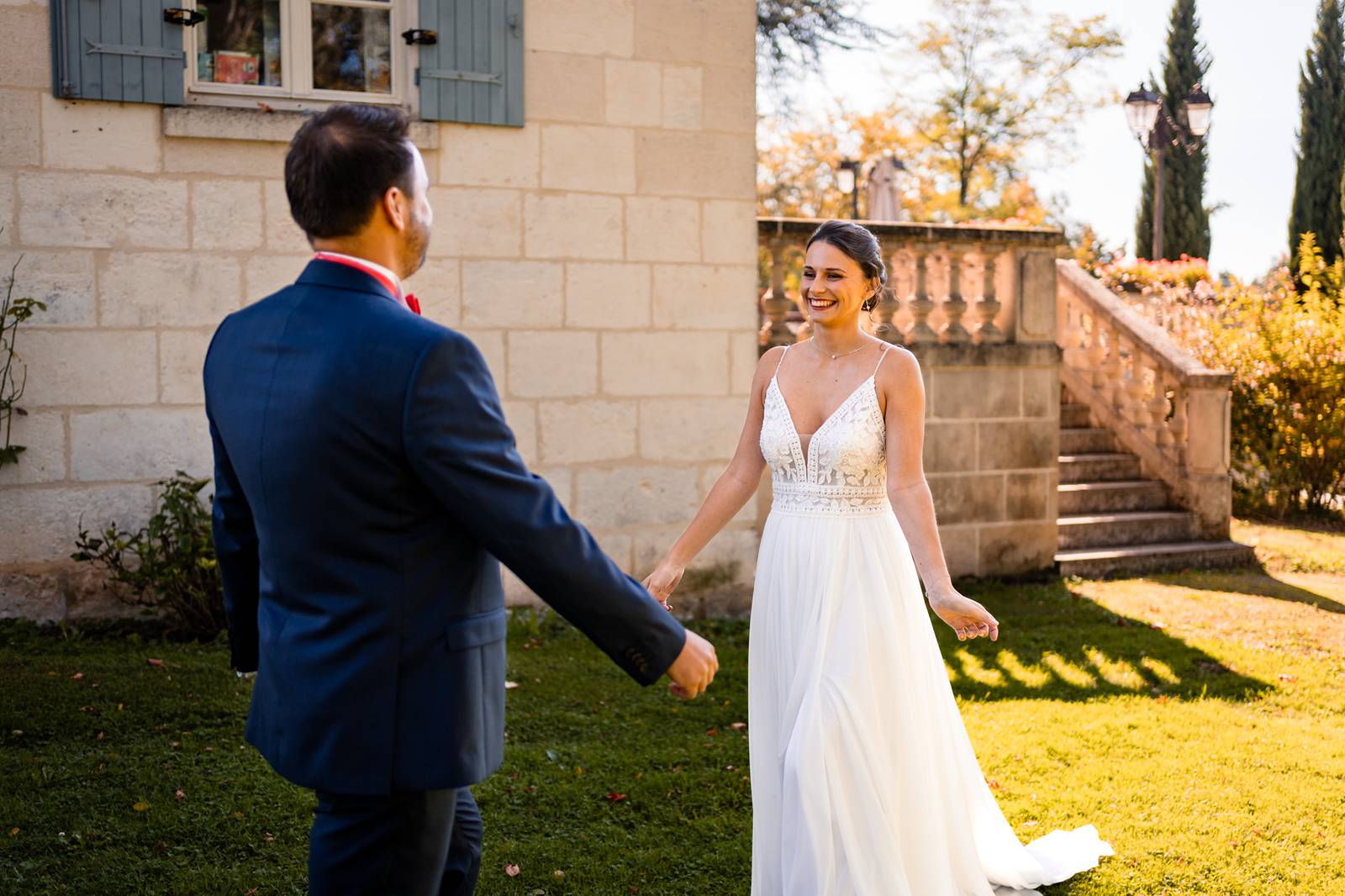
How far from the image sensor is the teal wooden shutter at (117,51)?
623cm

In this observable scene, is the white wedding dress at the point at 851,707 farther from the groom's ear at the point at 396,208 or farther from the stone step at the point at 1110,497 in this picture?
the stone step at the point at 1110,497

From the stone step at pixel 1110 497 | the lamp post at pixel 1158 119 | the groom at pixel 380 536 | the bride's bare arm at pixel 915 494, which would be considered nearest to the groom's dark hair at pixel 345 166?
the groom at pixel 380 536

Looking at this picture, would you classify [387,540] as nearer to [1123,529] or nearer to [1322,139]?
[1123,529]

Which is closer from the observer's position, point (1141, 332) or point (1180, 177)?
point (1141, 332)

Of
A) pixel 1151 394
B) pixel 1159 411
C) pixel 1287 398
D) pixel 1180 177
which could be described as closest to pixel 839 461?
pixel 1159 411

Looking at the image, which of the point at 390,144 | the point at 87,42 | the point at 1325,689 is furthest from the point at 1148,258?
the point at 390,144

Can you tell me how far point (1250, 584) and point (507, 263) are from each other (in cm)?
599

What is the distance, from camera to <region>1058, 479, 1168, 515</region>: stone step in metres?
9.92

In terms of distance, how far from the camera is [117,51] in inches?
248

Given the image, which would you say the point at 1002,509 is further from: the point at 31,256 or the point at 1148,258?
the point at 1148,258

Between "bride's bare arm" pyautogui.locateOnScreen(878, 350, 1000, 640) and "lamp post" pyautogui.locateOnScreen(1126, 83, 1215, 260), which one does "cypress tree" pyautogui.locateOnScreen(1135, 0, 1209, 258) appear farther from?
"bride's bare arm" pyautogui.locateOnScreen(878, 350, 1000, 640)

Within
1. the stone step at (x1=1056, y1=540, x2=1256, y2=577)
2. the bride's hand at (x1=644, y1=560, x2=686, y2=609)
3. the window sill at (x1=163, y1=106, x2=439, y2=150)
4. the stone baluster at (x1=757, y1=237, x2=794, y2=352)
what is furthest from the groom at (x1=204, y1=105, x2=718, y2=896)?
the stone step at (x1=1056, y1=540, x2=1256, y2=577)

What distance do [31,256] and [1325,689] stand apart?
713 centimetres

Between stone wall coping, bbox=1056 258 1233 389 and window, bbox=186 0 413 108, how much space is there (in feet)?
19.5
